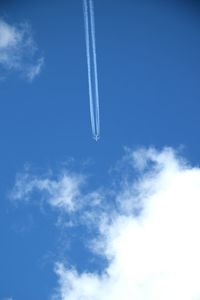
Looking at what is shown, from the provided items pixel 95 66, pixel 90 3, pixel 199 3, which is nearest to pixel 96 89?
pixel 95 66

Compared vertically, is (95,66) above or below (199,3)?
below

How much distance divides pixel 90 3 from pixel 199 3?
17985 mm

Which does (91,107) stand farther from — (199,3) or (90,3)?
(199,3)

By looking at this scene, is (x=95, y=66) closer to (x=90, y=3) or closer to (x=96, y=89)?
(x=96, y=89)

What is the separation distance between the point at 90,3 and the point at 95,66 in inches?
362

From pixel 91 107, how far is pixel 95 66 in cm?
619

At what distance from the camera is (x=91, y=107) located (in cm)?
6675

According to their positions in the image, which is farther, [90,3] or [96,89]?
[96,89]

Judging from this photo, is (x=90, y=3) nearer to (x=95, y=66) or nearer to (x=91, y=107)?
(x=95, y=66)

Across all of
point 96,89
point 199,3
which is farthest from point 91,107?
point 199,3

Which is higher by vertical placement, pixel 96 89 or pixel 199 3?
pixel 199 3

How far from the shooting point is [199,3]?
66.4m

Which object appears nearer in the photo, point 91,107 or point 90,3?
point 90,3

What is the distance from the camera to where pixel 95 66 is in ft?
211
